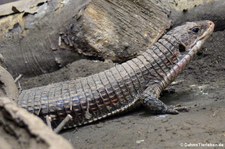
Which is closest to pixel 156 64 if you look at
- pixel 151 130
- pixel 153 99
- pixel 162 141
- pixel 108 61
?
pixel 153 99

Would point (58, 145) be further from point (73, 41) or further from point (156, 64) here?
point (73, 41)

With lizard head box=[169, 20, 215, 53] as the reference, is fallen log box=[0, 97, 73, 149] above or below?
above

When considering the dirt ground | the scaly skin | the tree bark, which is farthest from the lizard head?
the tree bark

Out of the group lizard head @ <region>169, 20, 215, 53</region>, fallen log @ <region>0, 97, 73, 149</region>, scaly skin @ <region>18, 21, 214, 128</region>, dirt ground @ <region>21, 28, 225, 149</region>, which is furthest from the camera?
lizard head @ <region>169, 20, 215, 53</region>

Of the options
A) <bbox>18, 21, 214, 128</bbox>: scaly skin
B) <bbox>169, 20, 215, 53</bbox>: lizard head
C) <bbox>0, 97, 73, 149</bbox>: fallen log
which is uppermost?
<bbox>0, 97, 73, 149</bbox>: fallen log

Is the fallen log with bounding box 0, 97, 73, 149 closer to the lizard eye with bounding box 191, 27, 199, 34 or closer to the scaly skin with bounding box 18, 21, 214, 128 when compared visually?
the scaly skin with bounding box 18, 21, 214, 128

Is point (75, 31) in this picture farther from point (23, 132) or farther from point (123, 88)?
point (23, 132)

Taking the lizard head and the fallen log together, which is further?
the lizard head
